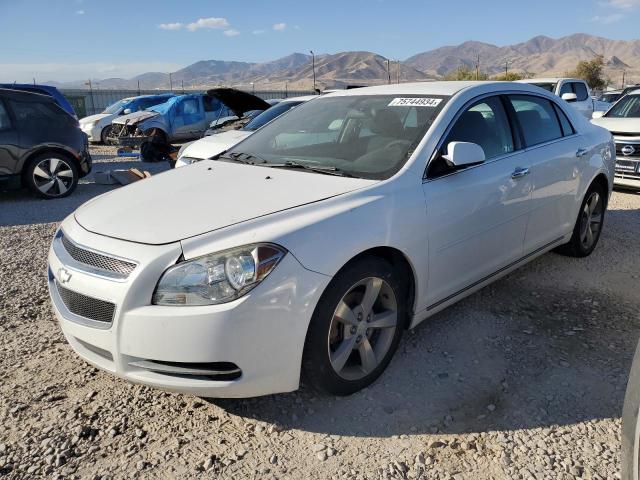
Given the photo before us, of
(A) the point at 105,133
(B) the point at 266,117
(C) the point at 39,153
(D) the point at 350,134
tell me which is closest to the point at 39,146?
(C) the point at 39,153

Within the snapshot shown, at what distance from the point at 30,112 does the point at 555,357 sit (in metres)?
8.12

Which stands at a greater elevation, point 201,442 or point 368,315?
point 368,315

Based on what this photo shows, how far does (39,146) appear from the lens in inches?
318

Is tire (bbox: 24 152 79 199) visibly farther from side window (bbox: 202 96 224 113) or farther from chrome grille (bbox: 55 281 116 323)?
side window (bbox: 202 96 224 113)

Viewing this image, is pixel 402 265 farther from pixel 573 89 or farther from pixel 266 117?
pixel 573 89

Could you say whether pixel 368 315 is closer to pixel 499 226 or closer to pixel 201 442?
pixel 201 442

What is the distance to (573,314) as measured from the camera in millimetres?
3826

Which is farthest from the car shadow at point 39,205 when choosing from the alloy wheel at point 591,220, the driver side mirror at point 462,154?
the alloy wheel at point 591,220

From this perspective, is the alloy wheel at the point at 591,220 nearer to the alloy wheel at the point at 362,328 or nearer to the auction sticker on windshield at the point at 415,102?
the auction sticker on windshield at the point at 415,102

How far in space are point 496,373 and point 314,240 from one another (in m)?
1.45

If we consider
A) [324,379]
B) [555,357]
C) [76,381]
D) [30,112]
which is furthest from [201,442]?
[30,112]

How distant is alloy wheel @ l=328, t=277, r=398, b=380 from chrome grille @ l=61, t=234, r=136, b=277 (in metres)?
0.99

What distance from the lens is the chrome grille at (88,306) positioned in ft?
7.80

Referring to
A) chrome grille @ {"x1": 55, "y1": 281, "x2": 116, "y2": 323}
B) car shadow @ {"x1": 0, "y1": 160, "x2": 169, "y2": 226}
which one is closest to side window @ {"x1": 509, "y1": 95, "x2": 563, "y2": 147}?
chrome grille @ {"x1": 55, "y1": 281, "x2": 116, "y2": 323}
